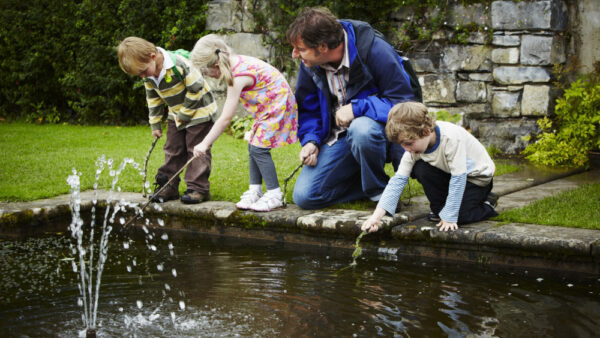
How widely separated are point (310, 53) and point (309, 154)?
708 mm

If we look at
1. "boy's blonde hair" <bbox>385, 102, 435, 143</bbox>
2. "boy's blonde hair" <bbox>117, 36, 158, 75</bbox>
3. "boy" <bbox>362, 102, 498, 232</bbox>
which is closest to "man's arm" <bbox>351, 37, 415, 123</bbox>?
"boy" <bbox>362, 102, 498, 232</bbox>

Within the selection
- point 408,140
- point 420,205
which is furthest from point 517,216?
point 408,140

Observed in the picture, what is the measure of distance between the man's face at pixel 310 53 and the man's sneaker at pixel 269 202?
88 centimetres

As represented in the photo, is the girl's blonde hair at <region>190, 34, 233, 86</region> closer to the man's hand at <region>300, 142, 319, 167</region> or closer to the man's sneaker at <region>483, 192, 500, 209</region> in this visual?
the man's hand at <region>300, 142, 319, 167</region>

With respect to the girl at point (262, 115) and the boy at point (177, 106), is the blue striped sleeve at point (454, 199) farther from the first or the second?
the boy at point (177, 106)

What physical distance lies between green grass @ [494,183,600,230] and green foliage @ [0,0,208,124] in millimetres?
5745

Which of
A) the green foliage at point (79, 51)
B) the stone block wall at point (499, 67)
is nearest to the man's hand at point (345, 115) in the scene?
the stone block wall at point (499, 67)

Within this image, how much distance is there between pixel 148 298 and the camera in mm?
2906

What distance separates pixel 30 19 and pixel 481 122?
7168 mm

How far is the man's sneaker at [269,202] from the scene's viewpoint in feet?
12.7

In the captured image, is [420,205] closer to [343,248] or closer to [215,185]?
[343,248]

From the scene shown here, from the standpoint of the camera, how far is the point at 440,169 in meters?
3.42

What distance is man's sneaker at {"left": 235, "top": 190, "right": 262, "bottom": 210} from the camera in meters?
→ 3.95

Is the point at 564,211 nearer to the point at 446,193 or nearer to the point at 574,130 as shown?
the point at 446,193
